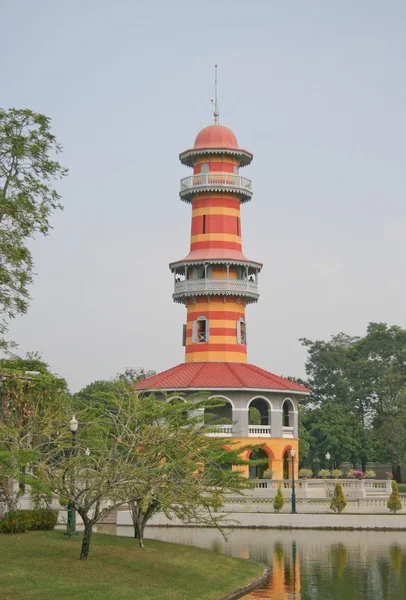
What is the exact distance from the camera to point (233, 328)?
6084 centimetres

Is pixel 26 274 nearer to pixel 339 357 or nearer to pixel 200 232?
pixel 200 232

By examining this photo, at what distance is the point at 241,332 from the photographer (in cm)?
6166

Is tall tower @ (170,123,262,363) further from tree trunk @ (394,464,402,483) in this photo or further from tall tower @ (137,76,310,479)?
tree trunk @ (394,464,402,483)

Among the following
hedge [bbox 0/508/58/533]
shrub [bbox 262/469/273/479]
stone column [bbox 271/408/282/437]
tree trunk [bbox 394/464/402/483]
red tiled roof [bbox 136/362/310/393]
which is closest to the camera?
hedge [bbox 0/508/58/533]

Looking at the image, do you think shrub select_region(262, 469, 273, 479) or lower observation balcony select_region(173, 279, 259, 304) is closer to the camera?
shrub select_region(262, 469, 273, 479)

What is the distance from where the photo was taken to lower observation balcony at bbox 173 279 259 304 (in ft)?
197

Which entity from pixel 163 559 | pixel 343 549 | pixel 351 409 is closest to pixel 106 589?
pixel 163 559

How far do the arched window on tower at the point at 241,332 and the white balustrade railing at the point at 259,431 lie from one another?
627 centimetres

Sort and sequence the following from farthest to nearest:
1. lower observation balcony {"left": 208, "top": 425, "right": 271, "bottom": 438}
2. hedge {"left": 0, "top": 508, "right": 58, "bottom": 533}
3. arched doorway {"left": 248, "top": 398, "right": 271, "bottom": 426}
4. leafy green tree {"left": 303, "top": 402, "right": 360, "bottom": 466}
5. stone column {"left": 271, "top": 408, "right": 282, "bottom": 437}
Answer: leafy green tree {"left": 303, "top": 402, "right": 360, "bottom": 466} < arched doorway {"left": 248, "top": 398, "right": 271, "bottom": 426} < stone column {"left": 271, "top": 408, "right": 282, "bottom": 437} < lower observation balcony {"left": 208, "top": 425, "right": 271, "bottom": 438} < hedge {"left": 0, "top": 508, "right": 58, "bottom": 533}

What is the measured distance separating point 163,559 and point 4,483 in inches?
Result: 293

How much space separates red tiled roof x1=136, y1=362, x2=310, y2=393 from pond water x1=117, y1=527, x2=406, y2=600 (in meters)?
14.5

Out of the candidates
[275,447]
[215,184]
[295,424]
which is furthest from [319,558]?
[215,184]

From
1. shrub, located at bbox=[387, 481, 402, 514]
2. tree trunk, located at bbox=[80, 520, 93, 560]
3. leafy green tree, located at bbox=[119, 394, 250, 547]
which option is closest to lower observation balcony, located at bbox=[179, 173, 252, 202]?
shrub, located at bbox=[387, 481, 402, 514]

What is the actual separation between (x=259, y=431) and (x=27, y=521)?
30390 millimetres
